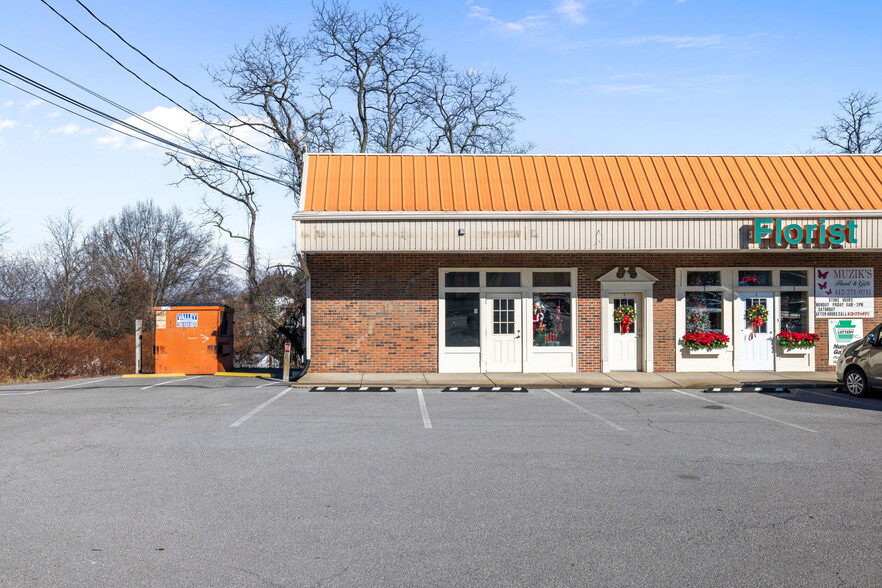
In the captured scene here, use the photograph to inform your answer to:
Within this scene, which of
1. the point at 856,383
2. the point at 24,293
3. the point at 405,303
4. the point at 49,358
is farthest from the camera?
the point at 24,293

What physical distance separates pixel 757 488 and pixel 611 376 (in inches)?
428

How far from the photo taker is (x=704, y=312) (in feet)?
63.4

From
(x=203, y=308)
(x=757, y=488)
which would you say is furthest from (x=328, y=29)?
(x=757, y=488)

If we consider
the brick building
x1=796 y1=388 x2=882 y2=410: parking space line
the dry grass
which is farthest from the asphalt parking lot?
the dry grass

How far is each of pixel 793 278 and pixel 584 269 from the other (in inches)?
216

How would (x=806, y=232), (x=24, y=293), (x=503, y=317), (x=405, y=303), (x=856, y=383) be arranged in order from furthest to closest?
(x=24, y=293), (x=503, y=317), (x=405, y=303), (x=806, y=232), (x=856, y=383)

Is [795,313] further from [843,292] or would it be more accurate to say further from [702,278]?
[702,278]

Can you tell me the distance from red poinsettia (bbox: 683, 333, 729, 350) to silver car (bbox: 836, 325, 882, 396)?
11.0 ft

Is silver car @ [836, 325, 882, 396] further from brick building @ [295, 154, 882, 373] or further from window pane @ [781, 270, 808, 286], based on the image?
window pane @ [781, 270, 808, 286]

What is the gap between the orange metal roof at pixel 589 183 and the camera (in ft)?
61.7

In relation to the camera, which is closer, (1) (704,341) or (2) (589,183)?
(1) (704,341)

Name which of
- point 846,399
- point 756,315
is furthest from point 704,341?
point 846,399

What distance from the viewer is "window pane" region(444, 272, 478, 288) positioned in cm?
1900

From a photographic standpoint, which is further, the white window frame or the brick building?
the white window frame
